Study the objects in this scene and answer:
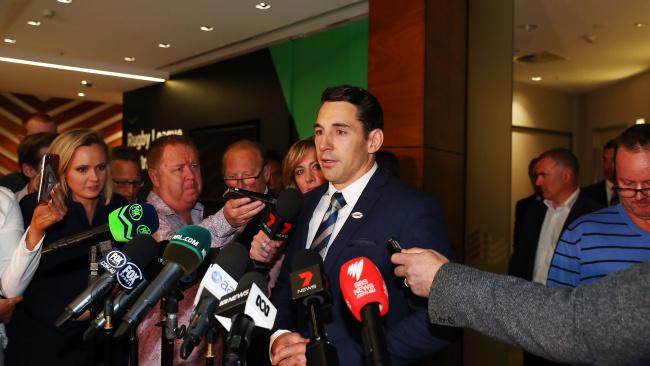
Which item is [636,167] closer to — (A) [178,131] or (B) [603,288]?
(B) [603,288]

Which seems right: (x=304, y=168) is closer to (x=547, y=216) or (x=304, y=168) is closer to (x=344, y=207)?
(x=344, y=207)

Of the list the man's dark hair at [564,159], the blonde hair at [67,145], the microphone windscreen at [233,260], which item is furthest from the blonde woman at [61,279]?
the man's dark hair at [564,159]

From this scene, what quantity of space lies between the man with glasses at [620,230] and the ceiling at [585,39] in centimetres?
393

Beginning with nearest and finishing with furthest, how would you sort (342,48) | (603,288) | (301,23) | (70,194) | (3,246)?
(603,288) < (3,246) < (70,194) < (342,48) < (301,23)

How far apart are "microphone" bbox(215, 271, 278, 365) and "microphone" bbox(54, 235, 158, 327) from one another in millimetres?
337

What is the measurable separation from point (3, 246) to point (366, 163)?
1.50m

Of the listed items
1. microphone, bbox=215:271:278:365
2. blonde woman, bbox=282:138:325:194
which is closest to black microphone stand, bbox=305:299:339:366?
microphone, bbox=215:271:278:365

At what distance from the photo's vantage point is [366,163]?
2084 millimetres

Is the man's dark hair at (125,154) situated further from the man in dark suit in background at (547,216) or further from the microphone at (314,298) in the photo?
the microphone at (314,298)

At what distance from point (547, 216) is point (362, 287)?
3489 mm

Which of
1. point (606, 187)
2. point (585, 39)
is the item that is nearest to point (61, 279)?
point (606, 187)

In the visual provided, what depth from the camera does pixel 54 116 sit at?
12742mm

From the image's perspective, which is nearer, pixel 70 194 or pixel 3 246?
pixel 3 246

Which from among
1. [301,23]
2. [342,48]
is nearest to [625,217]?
[342,48]
